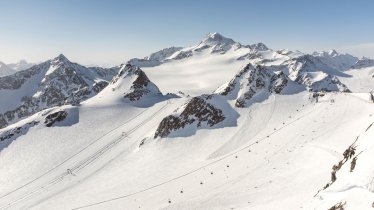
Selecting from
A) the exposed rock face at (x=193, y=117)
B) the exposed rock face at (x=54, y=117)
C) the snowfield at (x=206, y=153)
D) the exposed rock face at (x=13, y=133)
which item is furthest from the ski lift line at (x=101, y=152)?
the exposed rock face at (x=13, y=133)

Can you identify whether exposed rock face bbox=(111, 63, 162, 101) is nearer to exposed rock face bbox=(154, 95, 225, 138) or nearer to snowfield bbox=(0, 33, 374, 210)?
snowfield bbox=(0, 33, 374, 210)

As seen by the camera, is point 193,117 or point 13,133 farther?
point 13,133

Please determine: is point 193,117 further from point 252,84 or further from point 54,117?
point 54,117

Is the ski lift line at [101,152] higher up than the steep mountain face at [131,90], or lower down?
lower down

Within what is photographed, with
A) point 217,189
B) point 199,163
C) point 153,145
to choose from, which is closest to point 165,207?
point 217,189

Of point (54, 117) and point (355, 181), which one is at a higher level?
point (54, 117)

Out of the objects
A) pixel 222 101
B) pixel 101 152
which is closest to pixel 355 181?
Answer: pixel 101 152

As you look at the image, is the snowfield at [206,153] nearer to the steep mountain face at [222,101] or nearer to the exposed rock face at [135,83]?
the steep mountain face at [222,101]
